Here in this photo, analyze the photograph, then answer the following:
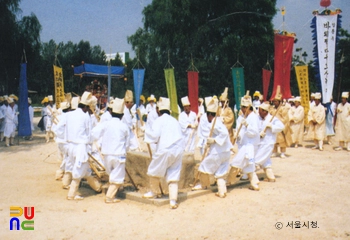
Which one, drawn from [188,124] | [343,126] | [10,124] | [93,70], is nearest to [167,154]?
[188,124]

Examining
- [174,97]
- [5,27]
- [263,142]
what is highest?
[5,27]

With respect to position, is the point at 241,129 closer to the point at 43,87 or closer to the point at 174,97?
the point at 174,97

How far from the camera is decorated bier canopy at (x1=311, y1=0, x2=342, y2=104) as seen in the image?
1202cm

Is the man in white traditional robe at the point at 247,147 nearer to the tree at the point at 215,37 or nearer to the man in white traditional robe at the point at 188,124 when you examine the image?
the man in white traditional robe at the point at 188,124

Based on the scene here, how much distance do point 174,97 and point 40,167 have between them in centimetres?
540

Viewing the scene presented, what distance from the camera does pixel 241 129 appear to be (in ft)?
25.1

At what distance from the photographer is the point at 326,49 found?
475 inches

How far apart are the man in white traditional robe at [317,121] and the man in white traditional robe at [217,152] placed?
719 cm

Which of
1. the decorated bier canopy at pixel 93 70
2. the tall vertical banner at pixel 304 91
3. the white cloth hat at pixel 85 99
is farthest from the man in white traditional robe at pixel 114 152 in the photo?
the decorated bier canopy at pixel 93 70

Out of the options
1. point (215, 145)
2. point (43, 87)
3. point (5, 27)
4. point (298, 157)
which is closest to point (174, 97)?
point (298, 157)

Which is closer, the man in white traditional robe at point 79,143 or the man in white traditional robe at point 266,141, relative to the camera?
the man in white traditional robe at point 79,143

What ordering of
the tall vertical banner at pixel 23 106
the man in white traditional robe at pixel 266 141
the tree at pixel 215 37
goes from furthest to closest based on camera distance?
the tree at pixel 215 37 < the tall vertical banner at pixel 23 106 < the man in white traditional robe at pixel 266 141

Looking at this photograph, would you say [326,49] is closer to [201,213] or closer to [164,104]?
[164,104]

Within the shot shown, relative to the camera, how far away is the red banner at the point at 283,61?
12.0 meters
